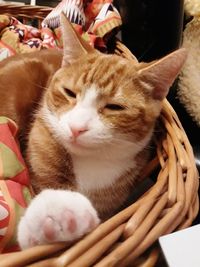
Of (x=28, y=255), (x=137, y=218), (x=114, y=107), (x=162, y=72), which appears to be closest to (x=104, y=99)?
(x=114, y=107)

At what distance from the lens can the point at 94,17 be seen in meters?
1.47

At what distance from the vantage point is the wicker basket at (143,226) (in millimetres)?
515

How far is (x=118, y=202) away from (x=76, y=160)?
157mm

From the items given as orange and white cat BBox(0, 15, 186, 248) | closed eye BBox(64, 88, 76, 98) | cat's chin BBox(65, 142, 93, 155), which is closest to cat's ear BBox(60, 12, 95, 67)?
Result: orange and white cat BBox(0, 15, 186, 248)

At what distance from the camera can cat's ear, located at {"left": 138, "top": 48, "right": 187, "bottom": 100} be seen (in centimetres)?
78

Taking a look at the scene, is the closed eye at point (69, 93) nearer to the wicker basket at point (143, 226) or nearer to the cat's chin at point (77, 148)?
the cat's chin at point (77, 148)

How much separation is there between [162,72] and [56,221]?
44cm

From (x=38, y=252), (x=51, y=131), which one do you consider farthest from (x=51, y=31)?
(x=38, y=252)

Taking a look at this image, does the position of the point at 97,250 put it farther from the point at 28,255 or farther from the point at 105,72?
the point at 105,72

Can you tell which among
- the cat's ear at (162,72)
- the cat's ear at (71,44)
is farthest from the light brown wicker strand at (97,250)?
the cat's ear at (71,44)

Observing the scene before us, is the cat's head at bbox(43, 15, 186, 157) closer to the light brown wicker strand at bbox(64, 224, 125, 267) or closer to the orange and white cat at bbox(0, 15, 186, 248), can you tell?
the orange and white cat at bbox(0, 15, 186, 248)

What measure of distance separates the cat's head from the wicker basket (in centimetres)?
10

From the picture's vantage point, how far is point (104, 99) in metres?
0.78

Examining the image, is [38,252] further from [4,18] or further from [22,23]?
[22,23]
